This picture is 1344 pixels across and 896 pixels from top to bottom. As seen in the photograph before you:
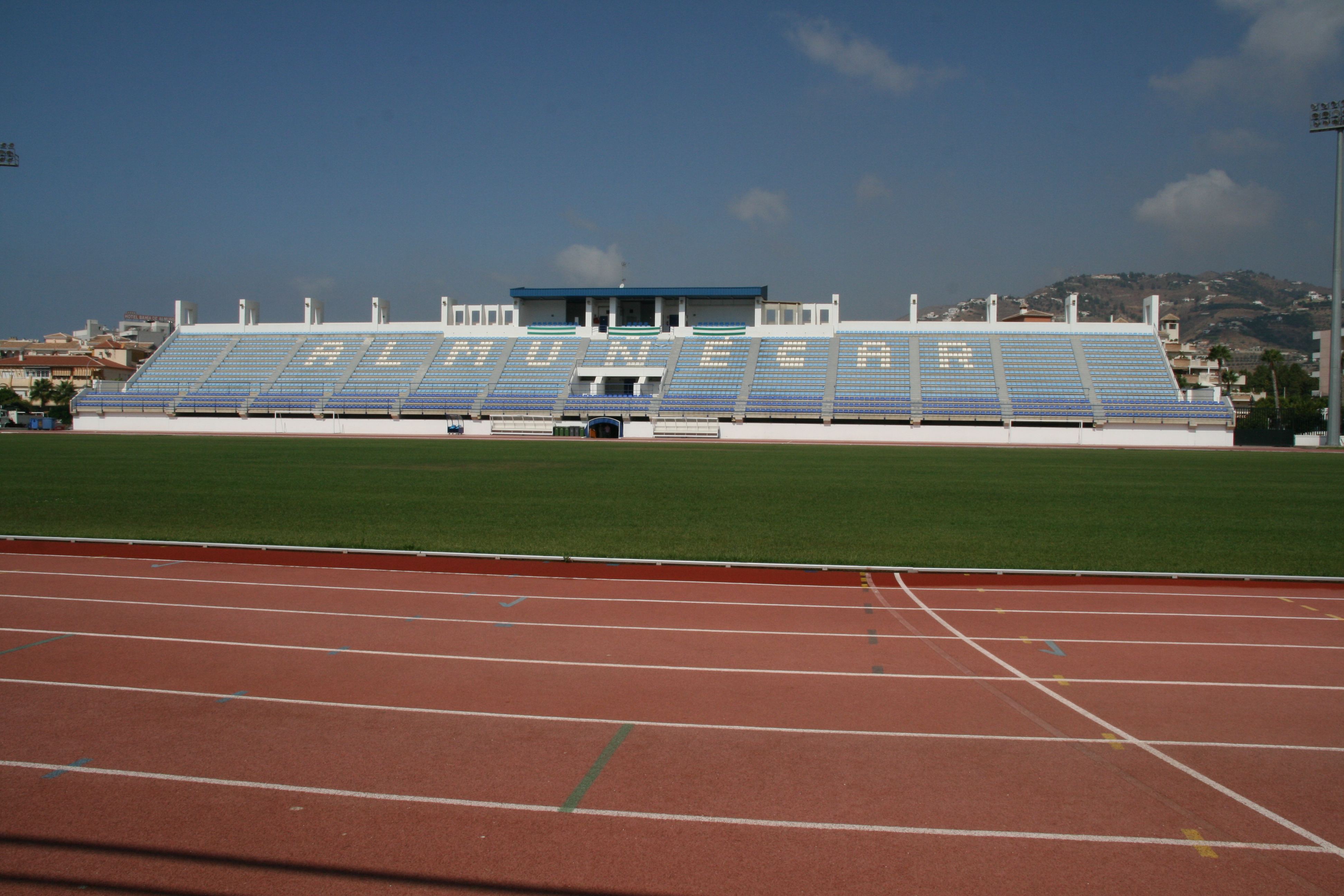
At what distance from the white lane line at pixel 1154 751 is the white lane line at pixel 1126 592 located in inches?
64.0

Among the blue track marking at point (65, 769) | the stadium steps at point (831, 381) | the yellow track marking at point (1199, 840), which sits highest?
the stadium steps at point (831, 381)

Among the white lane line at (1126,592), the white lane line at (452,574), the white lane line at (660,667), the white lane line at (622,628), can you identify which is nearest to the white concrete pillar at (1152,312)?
the white lane line at (1126,592)

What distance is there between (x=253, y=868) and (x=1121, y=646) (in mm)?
7314

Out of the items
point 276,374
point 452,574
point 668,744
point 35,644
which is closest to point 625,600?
point 452,574

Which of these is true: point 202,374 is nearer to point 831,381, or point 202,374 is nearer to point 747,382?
point 747,382

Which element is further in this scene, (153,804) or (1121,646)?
(1121,646)

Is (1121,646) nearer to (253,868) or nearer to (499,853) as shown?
(499,853)

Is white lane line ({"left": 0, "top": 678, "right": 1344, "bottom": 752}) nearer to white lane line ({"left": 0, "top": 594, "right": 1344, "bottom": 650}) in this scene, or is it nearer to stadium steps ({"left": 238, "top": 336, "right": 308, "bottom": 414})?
white lane line ({"left": 0, "top": 594, "right": 1344, "bottom": 650})

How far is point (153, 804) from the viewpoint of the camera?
4453mm

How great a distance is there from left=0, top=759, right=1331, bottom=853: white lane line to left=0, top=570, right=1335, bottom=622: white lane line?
15.3 feet

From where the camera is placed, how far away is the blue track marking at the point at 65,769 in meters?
4.75

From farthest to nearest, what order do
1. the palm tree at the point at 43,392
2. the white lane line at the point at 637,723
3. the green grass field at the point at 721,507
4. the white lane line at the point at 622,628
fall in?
1. the palm tree at the point at 43,392
2. the green grass field at the point at 721,507
3. the white lane line at the point at 622,628
4. the white lane line at the point at 637,723

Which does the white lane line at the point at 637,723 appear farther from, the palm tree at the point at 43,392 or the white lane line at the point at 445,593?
the palm tree at the point at 43,392

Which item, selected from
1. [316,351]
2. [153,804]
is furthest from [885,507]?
[316,351]
